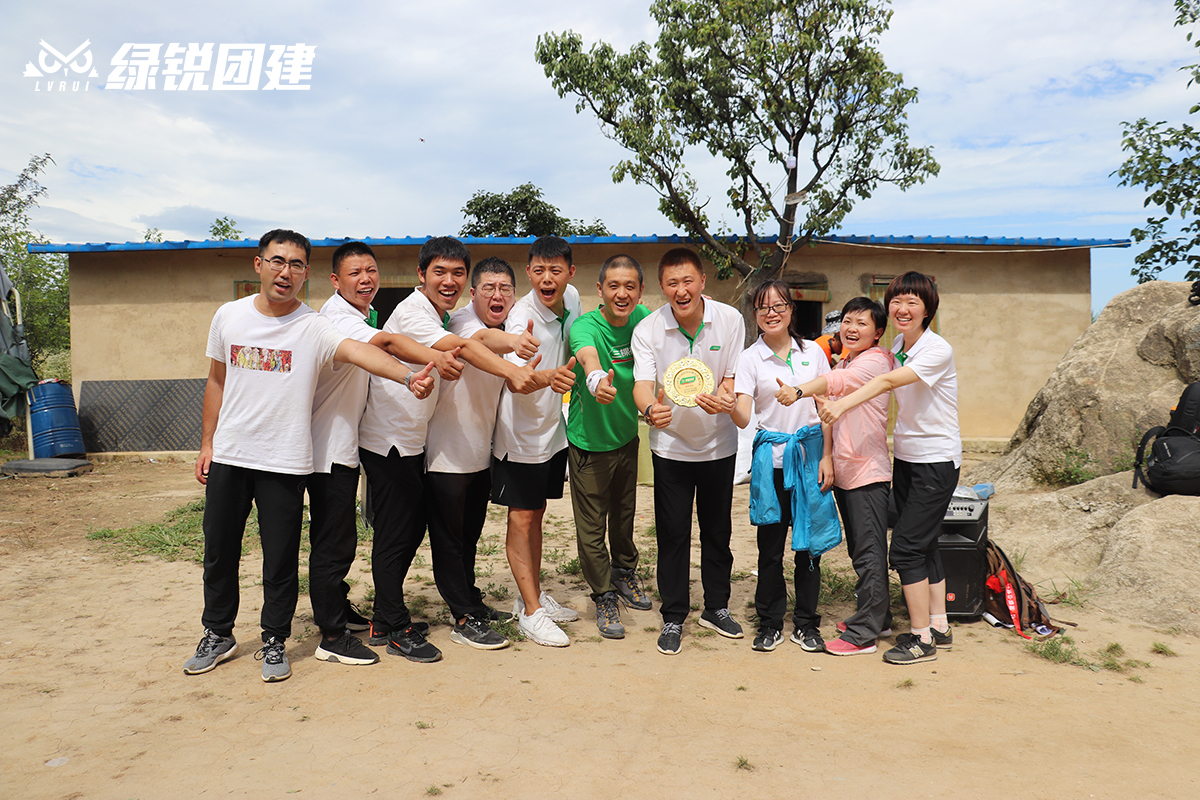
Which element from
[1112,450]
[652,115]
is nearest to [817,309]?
[652,115]

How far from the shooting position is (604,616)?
4023 mm

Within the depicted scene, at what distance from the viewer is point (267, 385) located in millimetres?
3301

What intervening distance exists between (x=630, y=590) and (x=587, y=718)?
1.57 m

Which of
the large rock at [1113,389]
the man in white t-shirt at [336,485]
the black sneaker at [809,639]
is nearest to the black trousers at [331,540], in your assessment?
the man in white t-shirt at [336,485]

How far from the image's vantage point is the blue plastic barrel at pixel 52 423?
1014 centimetres

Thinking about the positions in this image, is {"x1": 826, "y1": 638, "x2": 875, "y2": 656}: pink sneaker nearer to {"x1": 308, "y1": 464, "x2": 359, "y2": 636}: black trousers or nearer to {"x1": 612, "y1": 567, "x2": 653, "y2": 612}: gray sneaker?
{"x1": 612, "y1": 567, "x2": 653, "y2": 612}: gray sneaker

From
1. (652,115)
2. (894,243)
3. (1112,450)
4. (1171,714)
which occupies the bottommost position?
(1171,714)

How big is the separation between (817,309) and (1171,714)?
9099 mm

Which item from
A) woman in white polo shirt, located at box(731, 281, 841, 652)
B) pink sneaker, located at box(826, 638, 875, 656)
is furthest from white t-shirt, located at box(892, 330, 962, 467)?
pink sneaker, located at box(826, 638, 875, 656)

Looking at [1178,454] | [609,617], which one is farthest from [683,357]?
[1178,454]

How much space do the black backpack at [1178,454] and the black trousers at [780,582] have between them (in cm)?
288

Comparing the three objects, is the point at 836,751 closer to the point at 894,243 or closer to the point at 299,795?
the point at 299,795

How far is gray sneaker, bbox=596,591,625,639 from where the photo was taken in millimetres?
3908

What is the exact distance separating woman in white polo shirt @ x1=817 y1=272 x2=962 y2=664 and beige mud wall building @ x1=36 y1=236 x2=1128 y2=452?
24.7 feet
